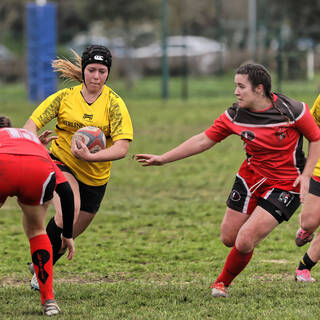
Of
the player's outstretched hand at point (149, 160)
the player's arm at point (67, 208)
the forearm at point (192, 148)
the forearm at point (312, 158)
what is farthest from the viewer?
the forearm at point (192, 148)

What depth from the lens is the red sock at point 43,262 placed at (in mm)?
5324

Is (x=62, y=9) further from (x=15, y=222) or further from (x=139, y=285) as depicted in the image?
(x=139, y=285)

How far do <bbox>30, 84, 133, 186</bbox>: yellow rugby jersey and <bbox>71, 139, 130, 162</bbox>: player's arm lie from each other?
0.43ft

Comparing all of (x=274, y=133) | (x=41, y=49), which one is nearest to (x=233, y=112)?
(x=274, y=133)

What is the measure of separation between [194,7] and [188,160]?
18461mm

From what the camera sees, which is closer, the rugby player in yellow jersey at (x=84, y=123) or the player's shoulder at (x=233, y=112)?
the player's shoulder at (x=233, y=112)

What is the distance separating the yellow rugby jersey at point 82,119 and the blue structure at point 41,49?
57.8 ft

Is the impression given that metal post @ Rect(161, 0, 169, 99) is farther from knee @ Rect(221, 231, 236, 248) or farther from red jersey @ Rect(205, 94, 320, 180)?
knee @ Rect(221, 231, 236, 248)

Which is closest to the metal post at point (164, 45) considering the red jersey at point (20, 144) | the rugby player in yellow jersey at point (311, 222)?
the rugby player in yellow jersey at point (311, 222)

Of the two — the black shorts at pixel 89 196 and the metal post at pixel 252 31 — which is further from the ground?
the black shorts at pixel 89 196

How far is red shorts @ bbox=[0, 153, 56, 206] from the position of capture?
4.98 meters

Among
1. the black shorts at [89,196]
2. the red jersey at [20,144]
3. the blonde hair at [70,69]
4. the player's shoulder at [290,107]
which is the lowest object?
the black shorts at [89,196]

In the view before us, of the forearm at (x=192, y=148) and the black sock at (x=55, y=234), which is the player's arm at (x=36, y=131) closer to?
the black sock at (x=55, y=234)

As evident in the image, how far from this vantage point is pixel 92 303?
578cm
